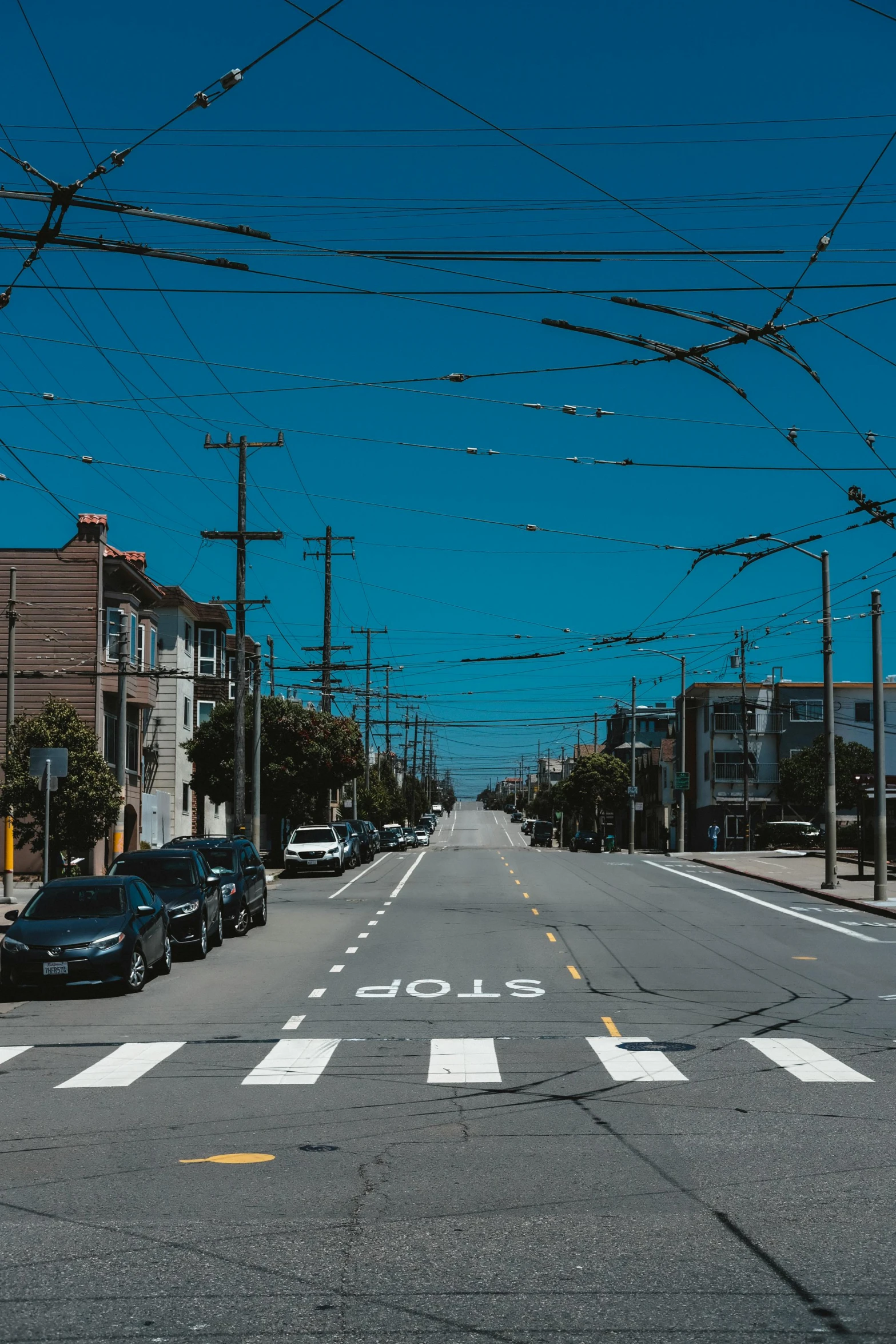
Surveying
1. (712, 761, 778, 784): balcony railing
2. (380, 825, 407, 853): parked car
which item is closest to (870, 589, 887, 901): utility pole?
(380, 825, 407, 853): parked car

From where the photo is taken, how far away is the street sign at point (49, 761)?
2495cm

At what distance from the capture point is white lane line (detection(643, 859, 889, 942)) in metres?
26.7

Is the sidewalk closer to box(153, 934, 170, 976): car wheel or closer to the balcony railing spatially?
box(153, 934, 170, 976): car wheel

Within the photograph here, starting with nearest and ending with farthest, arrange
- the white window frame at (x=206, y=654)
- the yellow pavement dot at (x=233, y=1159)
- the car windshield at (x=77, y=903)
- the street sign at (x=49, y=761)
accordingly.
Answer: the yellow pavement dot at (x=233, y=1159) → the car windshield at (x=77, y=903) → the street sign at (x=49, y=761) → the white window frame at (x=206, y=654)

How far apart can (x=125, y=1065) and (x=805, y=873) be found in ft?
116

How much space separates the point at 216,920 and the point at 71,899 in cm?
552

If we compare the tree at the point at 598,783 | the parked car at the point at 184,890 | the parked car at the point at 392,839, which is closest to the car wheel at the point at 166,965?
the parked car at the point at 184,890

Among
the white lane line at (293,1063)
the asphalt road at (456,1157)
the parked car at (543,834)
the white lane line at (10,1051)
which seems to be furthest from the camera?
the parked car at (543,834)

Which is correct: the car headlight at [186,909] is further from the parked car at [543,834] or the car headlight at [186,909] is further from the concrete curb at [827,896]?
the parked car at [543,834]

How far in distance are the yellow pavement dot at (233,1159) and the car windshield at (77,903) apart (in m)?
9.92

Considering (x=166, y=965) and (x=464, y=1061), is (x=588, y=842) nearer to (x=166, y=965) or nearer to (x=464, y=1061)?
(x=166, y=965)

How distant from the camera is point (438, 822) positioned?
186 metres

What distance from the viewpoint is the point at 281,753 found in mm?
54250

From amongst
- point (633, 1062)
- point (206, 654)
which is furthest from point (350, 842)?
point (633, 1062)
